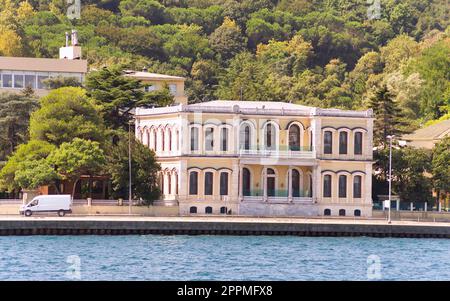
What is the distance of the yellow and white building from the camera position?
263 ft

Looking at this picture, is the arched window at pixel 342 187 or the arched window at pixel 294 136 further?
the arched window at pixel 294 136

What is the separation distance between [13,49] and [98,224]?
76.3 metres

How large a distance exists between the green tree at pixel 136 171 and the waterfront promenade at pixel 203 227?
12.0 ft

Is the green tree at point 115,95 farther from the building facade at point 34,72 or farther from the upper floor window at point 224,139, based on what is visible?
the upper floor window at point 224,139

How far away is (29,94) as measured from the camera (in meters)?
89.8

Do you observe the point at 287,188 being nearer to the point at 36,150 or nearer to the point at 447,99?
the point at 36,150

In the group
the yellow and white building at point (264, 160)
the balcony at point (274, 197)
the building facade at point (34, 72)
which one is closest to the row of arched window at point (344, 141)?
the yellow and white building at point (264, 160)

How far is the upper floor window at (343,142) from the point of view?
8231cm

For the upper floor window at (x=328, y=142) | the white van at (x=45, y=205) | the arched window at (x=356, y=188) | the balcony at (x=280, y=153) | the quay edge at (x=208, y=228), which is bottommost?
the quay edge at (x=208, y=228)

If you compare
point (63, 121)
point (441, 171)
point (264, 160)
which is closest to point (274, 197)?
point (264, 160)

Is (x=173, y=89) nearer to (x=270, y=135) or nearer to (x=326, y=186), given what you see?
(x=270, y=135)

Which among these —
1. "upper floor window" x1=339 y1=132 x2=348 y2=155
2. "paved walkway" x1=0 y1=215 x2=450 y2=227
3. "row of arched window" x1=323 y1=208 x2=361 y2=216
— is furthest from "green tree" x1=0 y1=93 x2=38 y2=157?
"upper floor window" x1=339 y1=132 x2=348 y2=155

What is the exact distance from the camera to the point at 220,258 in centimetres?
5366

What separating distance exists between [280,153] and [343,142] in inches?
181
